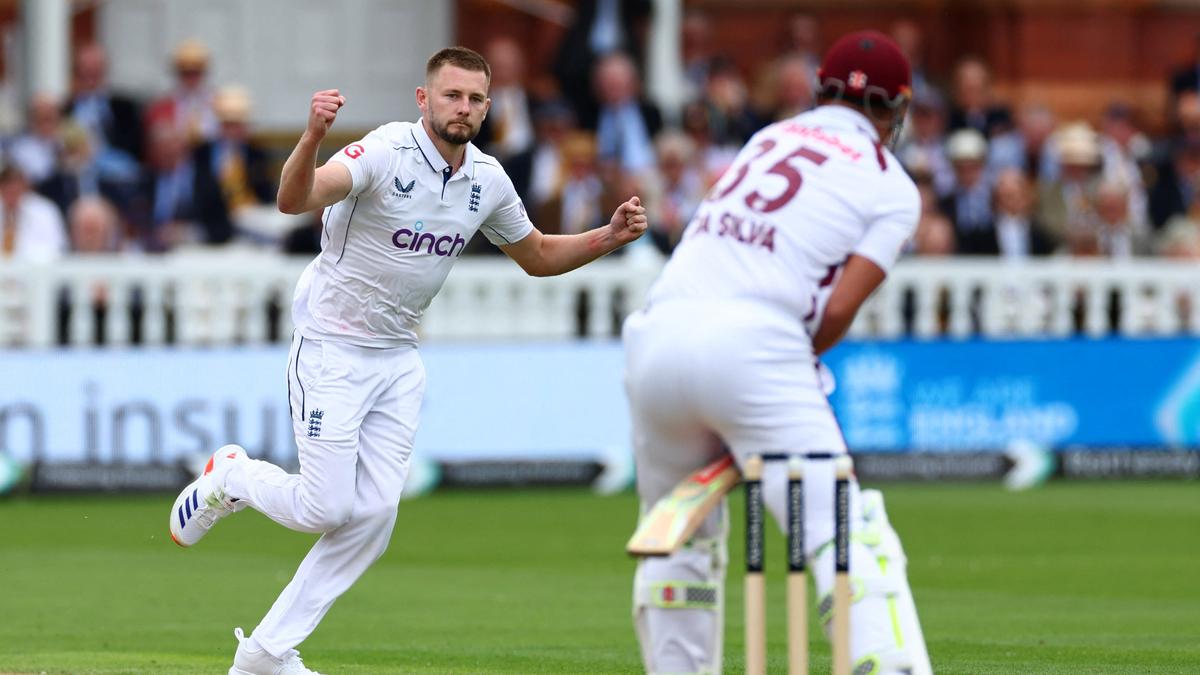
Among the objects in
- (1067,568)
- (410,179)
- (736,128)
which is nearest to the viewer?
(410,179)

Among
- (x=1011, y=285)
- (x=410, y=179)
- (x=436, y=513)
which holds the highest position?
(x=410, y=179)

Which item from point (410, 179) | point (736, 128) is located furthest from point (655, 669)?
point (736, 128)

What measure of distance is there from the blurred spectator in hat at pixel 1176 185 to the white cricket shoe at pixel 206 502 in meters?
13.1

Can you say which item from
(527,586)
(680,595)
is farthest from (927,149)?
(680,595)

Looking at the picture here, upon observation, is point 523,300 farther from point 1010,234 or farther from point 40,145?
point 40,145

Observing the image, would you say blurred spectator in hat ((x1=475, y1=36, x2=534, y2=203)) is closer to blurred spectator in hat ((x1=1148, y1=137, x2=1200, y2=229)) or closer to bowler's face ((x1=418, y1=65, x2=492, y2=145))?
blurred spectator in hat ((x1=1148, y1=137, x2=1200, y2=229))

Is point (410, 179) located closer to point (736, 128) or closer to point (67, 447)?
point (67, 447)

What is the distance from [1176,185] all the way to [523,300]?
246 inches

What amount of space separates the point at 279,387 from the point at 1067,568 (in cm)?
620

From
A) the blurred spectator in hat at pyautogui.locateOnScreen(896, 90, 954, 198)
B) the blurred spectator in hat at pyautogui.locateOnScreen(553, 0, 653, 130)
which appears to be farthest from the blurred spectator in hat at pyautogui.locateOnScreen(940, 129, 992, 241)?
the blurred spectator in hat at pyautogui.locateOnScreen(553, 0, 653, 130)

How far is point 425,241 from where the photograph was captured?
8531mm

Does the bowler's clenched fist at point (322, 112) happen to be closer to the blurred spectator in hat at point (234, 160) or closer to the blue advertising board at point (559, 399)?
the blue advertising board at point (559, 399)

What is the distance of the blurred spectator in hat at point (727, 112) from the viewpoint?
2031cm

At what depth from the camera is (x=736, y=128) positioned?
67.0ft
